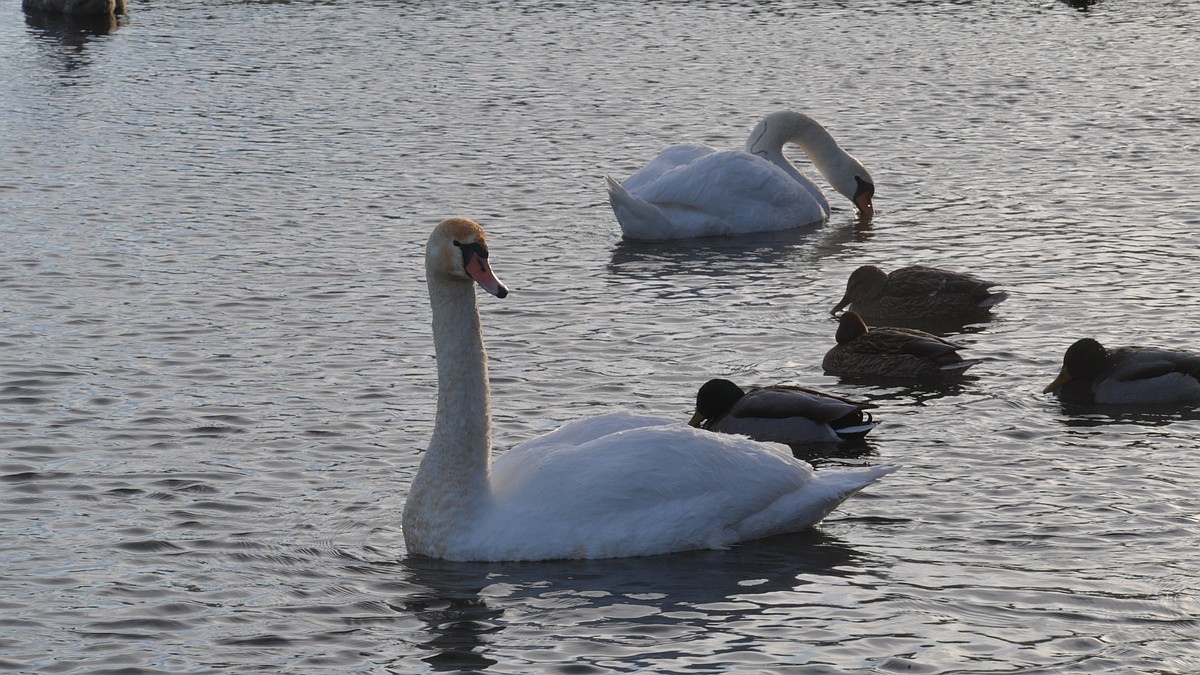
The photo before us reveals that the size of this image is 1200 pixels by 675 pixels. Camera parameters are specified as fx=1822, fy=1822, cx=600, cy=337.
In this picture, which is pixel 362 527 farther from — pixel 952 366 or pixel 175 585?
pixel 952 366

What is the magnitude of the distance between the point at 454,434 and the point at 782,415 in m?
2.64

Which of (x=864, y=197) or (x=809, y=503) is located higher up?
(x=864, y=197)

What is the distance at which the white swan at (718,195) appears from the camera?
17047 mm

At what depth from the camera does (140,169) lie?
19.8m

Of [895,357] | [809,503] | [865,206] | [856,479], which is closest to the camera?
[809,503]

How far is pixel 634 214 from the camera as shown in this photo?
663 inches

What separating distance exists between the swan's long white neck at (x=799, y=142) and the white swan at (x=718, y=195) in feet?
0.17

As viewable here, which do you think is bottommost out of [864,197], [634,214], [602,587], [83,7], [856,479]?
[602,587]

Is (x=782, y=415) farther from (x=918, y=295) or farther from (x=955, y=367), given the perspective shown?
(x=918, y=295)

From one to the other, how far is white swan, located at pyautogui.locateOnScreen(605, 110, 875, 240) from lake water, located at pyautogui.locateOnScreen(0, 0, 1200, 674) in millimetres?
282

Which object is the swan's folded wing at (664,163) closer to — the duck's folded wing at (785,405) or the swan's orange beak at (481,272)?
the duck's folded wing at (785,405)

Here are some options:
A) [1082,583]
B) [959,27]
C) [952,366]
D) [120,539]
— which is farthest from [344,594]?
[959,27]

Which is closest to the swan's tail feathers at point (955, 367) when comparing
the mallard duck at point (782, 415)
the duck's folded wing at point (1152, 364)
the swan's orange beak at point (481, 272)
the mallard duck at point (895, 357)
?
the mallard duck at point (895, 357)

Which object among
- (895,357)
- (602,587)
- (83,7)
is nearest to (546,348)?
(895,357)
